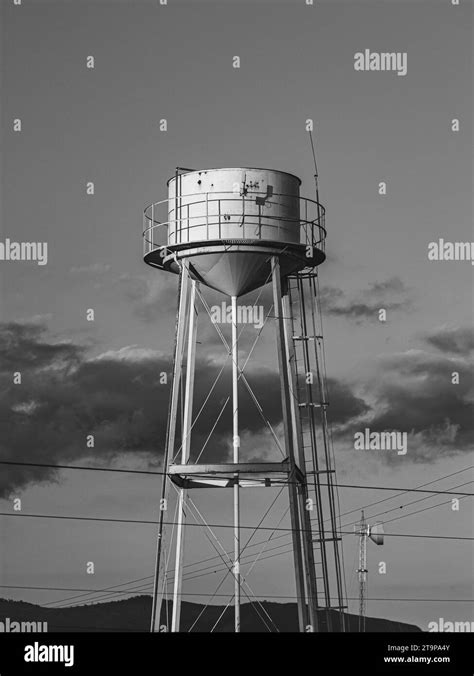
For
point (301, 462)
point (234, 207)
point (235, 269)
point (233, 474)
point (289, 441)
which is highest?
point (234, 207)

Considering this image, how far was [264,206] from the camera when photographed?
3688 centimetres

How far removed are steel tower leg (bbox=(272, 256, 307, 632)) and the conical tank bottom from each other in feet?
1.50

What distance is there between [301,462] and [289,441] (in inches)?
37.8

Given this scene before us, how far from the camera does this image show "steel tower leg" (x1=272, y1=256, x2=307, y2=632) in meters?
35.9

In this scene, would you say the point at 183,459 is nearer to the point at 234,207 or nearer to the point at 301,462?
the point at 301,462

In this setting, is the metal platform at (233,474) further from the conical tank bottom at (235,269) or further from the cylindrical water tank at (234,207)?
the cylindrical water tank at (234,207)

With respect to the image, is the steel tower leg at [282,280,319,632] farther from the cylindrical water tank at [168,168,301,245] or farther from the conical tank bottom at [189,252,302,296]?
the cylindrical water tank at [168,168,301,245]

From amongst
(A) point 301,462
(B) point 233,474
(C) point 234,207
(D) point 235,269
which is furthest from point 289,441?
(C) point 234,207

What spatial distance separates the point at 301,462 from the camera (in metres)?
37.1

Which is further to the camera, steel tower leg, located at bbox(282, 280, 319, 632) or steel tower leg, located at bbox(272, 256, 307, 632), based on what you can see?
steel tower leg, located at bbox(282, 280, 319, 632)

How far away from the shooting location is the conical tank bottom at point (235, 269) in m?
36.7

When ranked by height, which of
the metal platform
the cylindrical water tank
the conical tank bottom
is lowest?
the metal platform

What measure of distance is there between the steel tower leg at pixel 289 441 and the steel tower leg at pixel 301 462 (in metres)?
0.26
